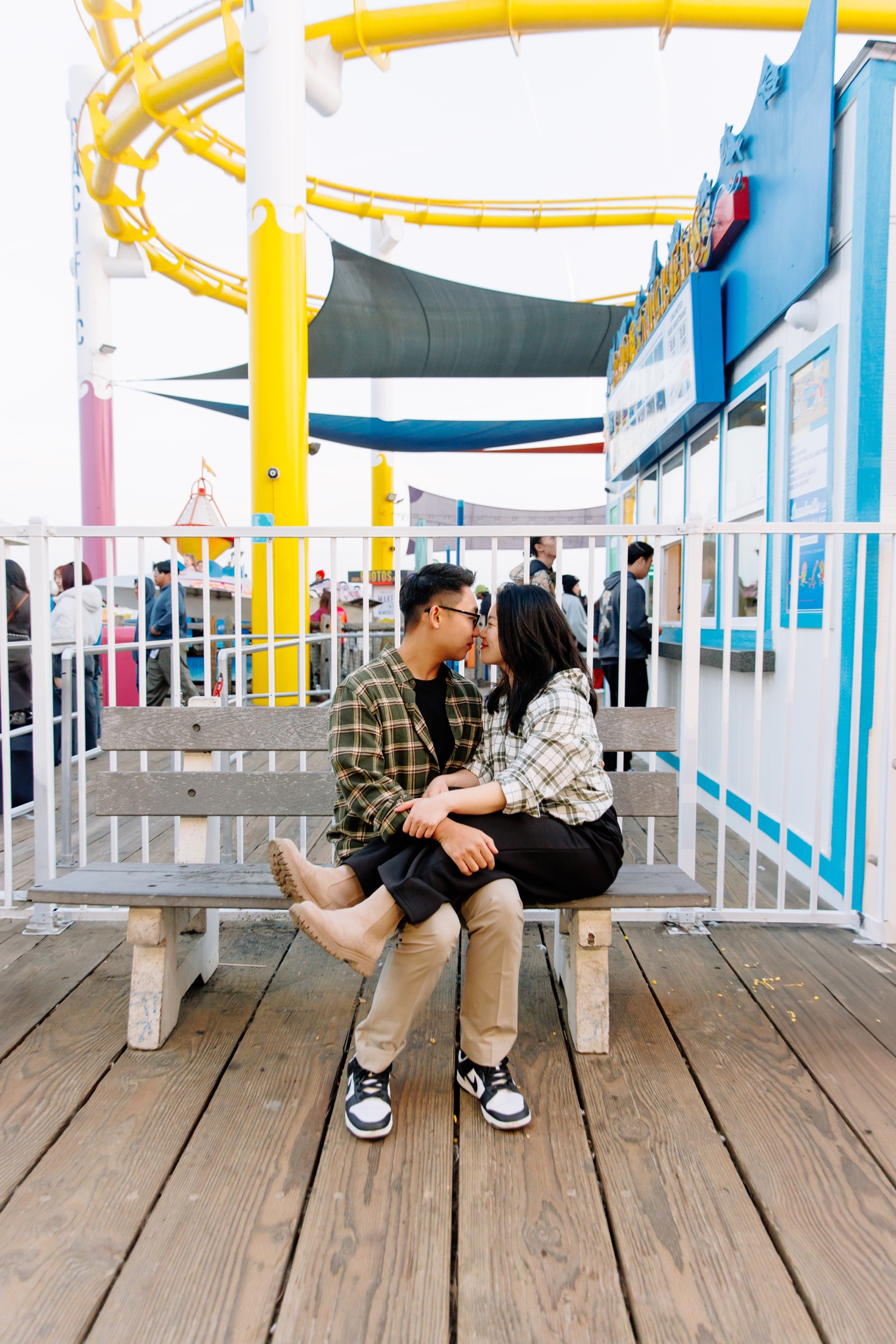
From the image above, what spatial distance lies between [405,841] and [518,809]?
31 cm

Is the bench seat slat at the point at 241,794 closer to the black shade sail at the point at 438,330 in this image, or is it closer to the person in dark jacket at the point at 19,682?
the person in dark jacket at the point at 19,682

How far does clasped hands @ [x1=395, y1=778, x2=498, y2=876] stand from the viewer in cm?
188

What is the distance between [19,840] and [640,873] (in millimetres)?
3610

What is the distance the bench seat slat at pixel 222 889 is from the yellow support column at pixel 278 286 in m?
4.97

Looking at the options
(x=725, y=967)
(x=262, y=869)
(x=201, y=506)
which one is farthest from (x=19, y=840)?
(x=201, y=506)

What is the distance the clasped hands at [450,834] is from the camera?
6.16ft

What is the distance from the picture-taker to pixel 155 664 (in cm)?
770

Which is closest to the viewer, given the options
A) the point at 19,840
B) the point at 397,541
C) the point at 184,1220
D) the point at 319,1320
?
the point at 319,1320

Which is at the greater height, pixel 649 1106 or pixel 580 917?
pixel 580 917

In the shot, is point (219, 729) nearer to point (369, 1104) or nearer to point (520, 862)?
point (520, 862)

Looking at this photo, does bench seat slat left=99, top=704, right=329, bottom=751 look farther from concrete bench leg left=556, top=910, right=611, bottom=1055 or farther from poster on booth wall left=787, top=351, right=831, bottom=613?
poster on booth wall left=787, top=351, right=831, bottom=613

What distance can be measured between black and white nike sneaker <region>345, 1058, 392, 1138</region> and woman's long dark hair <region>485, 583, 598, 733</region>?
938mm

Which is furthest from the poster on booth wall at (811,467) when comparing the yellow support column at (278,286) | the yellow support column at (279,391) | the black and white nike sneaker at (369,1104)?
the yellow support column at (279,391)

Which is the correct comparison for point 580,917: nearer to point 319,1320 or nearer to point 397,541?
point 319,1320
